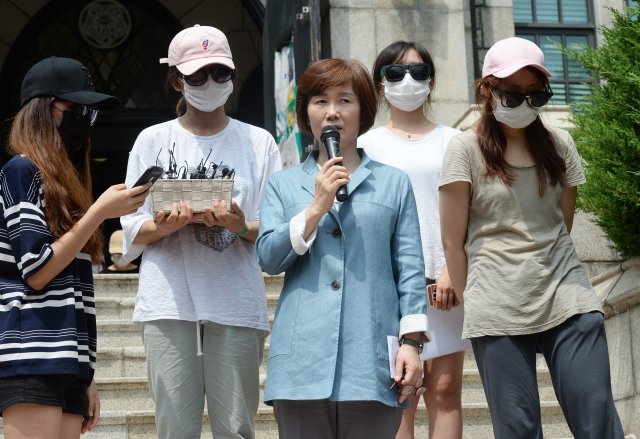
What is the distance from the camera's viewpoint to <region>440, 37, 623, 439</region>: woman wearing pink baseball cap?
443cm

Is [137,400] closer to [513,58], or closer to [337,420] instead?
[337,420]

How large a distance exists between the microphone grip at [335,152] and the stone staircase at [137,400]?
9.70ft

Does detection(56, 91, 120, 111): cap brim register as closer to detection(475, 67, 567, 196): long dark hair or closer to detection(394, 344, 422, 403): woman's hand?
detection(394, 344, 422, 403): woman's hand

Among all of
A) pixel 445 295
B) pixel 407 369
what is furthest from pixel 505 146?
pixel 407 369

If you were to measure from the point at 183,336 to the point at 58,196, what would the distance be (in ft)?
3.04

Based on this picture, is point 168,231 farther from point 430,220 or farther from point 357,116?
point 430,220

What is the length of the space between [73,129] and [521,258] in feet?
6.04

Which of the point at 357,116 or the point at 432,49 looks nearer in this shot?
the point at 357,116

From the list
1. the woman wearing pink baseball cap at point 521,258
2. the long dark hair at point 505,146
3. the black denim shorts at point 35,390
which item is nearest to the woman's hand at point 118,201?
the black denim shorts at point 35,390

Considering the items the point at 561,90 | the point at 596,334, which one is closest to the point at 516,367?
the point at 596,334

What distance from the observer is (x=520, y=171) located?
4.77 m

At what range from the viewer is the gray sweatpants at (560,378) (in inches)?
172

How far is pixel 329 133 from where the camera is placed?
170 inches

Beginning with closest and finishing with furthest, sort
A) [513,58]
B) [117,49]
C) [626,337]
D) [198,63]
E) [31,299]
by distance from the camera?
[31,299]
[513,58]
[198,63]
[626,337]
[117,49]
